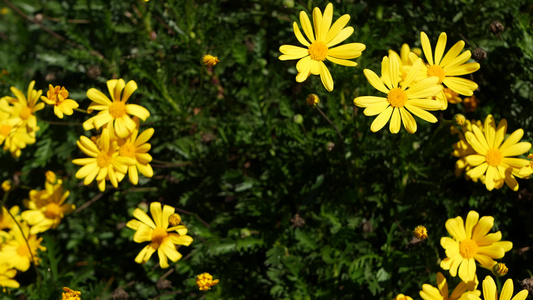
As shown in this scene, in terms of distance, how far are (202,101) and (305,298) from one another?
151 cm

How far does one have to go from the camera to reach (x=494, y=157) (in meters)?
2.59

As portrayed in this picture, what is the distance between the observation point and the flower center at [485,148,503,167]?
2580 millimetres

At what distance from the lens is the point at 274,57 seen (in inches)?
147

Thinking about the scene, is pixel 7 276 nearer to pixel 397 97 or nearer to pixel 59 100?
pixel 59 100

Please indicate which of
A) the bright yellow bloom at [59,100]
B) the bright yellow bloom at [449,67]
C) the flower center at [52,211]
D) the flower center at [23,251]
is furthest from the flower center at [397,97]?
the flower center at [23,251]

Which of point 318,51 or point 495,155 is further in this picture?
point 495,155

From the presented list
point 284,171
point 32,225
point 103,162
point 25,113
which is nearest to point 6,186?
point 32,225

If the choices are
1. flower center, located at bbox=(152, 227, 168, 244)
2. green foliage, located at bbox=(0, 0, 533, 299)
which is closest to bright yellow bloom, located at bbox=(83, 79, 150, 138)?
green foliage, located at bbox=(0, 0, 533, 299)

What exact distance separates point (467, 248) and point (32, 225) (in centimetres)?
297

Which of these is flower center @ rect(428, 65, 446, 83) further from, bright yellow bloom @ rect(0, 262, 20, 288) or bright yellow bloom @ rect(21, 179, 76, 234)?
bright yellow bloom @ rect(0, 262, 20, 288)

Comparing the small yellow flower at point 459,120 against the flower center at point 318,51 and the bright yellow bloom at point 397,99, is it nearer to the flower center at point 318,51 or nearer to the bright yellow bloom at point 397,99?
the bright yellow bloom at point 397,99

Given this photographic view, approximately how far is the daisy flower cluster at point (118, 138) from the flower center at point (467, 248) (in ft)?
5.74

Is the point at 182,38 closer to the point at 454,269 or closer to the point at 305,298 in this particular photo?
the point at 305,298

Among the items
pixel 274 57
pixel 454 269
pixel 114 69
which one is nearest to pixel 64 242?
pixel 114 69
